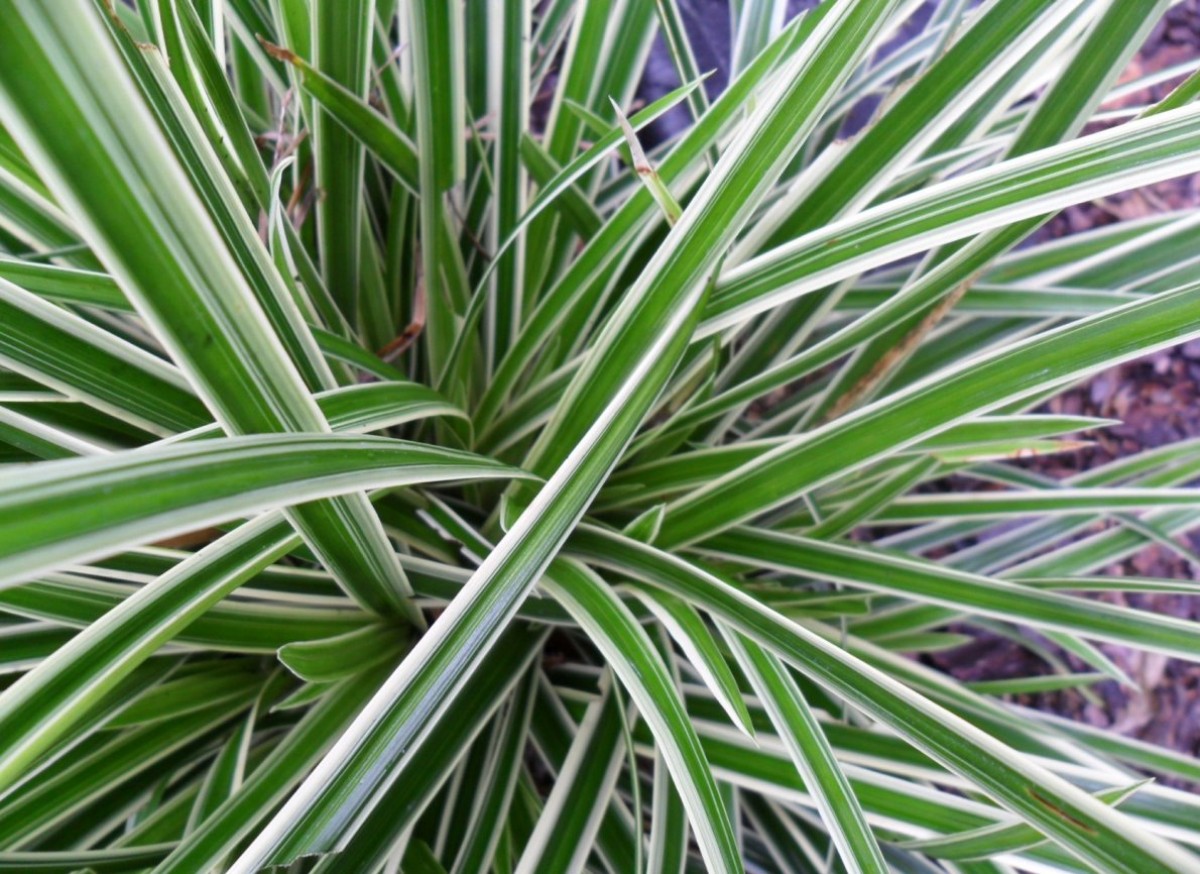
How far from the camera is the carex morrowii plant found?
0.96 ft

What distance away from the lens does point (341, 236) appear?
591 mm

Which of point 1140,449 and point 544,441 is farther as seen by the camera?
point 1140,449

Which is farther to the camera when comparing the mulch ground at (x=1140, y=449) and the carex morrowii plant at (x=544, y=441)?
the mulch ground at (x=1140, y=449)

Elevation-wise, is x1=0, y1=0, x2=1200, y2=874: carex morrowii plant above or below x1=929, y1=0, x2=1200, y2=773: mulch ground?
below

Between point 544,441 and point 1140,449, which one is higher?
point 1140,449

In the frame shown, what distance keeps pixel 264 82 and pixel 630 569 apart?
0.54 metres

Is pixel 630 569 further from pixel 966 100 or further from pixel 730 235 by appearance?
pixel 966 100

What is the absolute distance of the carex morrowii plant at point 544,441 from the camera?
0.29m

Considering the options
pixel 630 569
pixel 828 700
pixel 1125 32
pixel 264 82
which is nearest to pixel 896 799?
pixel 828 700

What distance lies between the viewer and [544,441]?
0.51 m

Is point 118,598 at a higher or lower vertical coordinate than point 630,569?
lower

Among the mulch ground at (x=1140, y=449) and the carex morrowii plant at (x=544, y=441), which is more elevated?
the mulch ground at (x=1140, y=449)

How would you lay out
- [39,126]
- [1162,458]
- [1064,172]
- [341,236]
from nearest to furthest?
[39,126], [1064,172], [341,236], [1162,458]

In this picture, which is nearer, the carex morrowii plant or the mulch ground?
the carex morrowii plant
